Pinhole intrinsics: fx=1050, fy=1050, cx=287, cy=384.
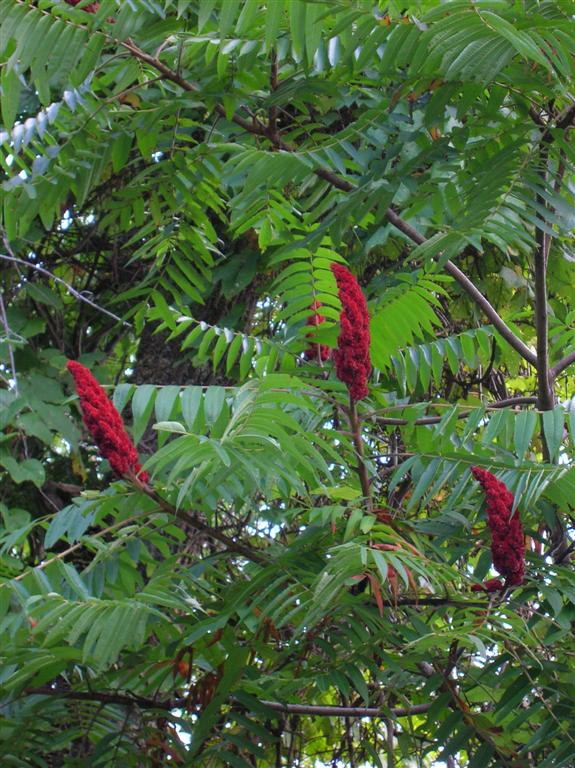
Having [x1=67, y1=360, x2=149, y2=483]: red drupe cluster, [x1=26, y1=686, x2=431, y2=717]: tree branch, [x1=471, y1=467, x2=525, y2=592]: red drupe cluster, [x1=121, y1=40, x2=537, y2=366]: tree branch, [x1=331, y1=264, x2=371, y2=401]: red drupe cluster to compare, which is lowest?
[x1=26, y1=686, x2=431, y2=717]: tree branch

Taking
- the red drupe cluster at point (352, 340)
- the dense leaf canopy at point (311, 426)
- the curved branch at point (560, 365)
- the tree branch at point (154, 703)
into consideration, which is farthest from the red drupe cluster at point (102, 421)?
the curved branch at point (560, 365)

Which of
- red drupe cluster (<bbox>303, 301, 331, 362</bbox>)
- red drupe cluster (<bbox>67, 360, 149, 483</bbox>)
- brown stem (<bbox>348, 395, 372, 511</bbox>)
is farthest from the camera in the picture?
red drupe cluster (<bbox>303, 301, 331, 362</bbox>)

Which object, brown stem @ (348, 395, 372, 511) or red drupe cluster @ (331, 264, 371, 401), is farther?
brown stem @ (348, 395, 372, 511)

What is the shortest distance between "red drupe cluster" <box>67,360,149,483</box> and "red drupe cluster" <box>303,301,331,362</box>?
0.66m

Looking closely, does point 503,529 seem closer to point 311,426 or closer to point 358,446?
point 358,446

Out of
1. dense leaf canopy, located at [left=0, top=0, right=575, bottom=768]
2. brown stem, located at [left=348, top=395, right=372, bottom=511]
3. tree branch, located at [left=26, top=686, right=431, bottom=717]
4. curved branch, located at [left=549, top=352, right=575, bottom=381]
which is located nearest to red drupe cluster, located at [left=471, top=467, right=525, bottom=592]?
dense leaf canopy, located at [left=0, top=0, right=575, bottom=768]

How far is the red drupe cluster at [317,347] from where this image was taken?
2379 millimetres

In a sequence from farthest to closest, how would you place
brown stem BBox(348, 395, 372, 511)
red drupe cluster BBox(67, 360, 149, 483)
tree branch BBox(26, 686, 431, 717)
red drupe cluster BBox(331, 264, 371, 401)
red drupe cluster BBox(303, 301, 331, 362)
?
red drupe cluster BBox(303, 301, 331, 362), tree branch BBox(26, 686, 431, 717), brown stem BBox(348, 395, 372, 511), red drupe cluster BBox(331, 264, 371, 401), red drupe cluster BBox(67, 360, 149, 483)

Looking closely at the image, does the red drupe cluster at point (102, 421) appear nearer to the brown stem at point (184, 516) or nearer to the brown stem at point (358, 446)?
the brown stem at point (184, 516)

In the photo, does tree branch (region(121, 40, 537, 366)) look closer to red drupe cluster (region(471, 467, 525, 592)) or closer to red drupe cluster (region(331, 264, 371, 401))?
red drupe cluster (region(331, 264, 371, 401))

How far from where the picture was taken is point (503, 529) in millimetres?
1894

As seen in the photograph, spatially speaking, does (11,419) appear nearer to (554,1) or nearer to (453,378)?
(453,378)

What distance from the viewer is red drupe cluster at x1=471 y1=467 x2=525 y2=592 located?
1884 millimetres

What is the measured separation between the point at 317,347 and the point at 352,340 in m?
0.49
